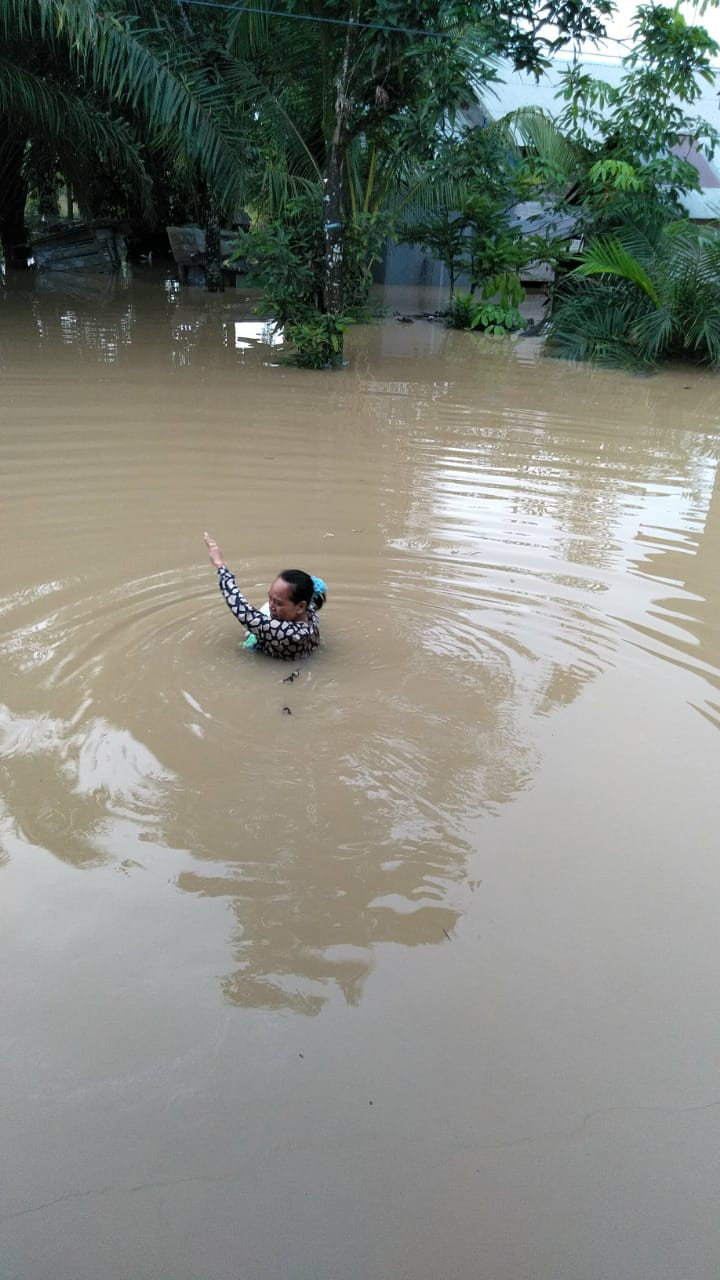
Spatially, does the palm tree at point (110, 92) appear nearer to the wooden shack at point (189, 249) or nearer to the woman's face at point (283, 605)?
the wooden shack at point (189, 249)

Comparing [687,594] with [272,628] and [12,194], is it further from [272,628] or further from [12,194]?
[12,194]

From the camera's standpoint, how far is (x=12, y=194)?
65.9 ft

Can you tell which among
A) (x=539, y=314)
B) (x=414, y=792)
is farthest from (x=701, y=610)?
(x=539, y=314)

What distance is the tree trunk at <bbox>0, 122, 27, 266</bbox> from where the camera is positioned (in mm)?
17578

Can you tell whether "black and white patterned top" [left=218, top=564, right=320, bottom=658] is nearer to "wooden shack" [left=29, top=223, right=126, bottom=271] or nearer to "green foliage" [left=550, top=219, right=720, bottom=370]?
"green foliage" [left=550, top=219, right=720, bottom=370]

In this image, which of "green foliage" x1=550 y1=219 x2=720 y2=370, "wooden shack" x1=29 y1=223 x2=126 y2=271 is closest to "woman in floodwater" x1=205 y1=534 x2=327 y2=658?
"green foliage" x1=550 y1=219 x2=720 y2=370

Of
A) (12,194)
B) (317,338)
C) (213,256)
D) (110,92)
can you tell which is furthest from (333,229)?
(12,194)

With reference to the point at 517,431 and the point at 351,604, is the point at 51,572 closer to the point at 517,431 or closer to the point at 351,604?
the point at 351,604

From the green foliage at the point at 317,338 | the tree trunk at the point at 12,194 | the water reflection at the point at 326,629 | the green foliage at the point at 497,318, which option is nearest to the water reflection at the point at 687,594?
the water reflection at the point at 326,629

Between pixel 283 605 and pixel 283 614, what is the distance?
5cm

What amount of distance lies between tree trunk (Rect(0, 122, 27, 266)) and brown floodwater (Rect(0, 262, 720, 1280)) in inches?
538

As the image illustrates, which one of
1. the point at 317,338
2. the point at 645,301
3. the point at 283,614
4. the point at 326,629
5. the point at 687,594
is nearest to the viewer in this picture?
the point at 283,614

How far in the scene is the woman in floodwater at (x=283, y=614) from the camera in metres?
4.38

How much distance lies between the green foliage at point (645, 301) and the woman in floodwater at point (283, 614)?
29.7 ft
